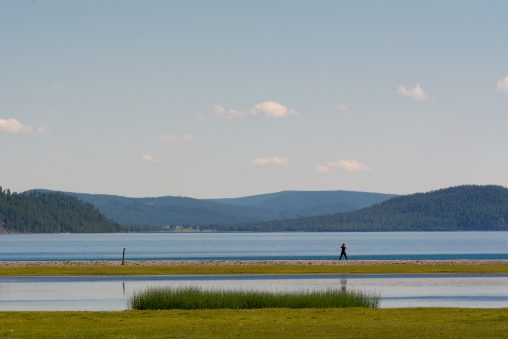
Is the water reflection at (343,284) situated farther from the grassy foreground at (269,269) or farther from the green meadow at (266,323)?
the grassy foreground at (269,269)

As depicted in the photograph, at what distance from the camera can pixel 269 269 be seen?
96.6 meters

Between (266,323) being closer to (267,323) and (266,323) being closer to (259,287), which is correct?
(267,323)

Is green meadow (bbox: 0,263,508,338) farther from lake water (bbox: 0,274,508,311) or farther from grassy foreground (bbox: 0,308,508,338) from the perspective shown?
lake water (bbox: 0,274,508,311)

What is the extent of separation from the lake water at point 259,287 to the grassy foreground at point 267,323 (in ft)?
15.9

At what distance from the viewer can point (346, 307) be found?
51.8m

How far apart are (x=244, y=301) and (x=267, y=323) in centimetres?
918

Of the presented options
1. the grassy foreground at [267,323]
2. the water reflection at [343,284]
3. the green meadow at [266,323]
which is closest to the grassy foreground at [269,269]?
the water reflection at [343,284]

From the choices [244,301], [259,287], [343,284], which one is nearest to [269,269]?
[343,284]

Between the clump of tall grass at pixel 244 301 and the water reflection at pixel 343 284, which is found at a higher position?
the water reflection at pixel 343 284

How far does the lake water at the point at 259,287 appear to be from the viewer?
5491cm

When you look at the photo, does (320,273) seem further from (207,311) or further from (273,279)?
(207,311)

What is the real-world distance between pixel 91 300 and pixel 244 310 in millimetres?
10931

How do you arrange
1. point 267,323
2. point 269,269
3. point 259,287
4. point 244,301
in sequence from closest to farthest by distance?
point 267,323 → point 244,301 → point 259,287 → point 269,269

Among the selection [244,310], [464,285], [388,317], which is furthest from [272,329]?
[464,285]
